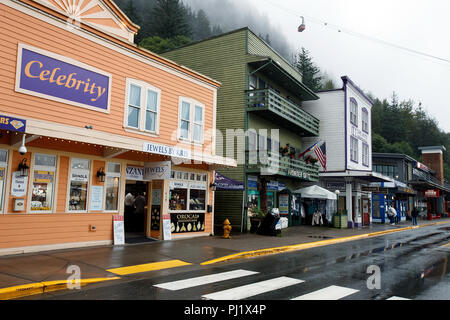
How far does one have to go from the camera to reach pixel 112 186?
12680 millimetres

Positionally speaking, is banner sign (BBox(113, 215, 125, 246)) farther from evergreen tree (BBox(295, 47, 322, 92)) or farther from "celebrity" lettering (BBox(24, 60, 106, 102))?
evergreen tree (BBox(295, 47, 322, 92))

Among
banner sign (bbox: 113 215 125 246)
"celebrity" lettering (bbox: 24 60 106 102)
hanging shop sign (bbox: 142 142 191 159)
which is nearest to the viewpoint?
"celebrity" lettering (bbox: 24 60 106 102)

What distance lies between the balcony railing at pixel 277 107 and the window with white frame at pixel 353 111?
4.50 m

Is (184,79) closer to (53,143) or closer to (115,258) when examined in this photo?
(53,143)

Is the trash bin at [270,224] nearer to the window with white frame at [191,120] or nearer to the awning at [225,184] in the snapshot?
the awning at [225,184]

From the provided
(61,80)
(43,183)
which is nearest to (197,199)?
(43,183)

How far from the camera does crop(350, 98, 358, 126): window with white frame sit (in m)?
28.3

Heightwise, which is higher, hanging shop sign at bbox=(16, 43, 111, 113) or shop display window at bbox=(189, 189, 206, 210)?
hanging shop sign at bbox=(16, 43, 111, 113)

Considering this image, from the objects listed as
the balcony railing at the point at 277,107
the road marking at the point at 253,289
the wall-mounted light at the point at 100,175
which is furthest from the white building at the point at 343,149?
the road marking at the point at 253,289

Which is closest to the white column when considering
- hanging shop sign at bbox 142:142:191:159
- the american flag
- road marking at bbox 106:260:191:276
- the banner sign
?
the american flag

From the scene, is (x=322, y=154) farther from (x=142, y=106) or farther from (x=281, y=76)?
(x=142, y=106)

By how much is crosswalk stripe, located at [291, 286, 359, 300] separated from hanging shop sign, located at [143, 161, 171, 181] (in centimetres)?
752

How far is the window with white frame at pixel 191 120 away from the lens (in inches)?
603
